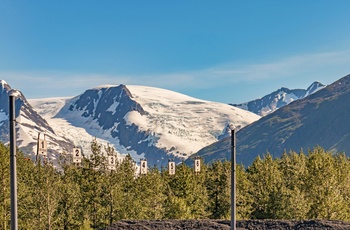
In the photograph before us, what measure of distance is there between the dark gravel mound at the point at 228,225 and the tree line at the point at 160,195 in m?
15.5

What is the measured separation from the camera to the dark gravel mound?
47.4m

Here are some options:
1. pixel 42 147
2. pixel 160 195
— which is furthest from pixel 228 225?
pixel 160 195

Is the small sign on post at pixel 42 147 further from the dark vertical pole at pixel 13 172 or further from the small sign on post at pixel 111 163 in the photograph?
the dark vertical pole at pixel 13 172

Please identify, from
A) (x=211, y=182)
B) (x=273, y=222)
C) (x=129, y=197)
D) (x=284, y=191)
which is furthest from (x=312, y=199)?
(x=273, y=222)

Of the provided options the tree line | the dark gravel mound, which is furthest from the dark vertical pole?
the tree line

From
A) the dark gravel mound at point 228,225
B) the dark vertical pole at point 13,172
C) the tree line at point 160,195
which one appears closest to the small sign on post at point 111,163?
the tree line at point 160,195

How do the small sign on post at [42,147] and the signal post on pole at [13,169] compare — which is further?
the small sign on post at [42,147]

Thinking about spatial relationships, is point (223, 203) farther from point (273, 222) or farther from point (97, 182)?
point (273, 222)

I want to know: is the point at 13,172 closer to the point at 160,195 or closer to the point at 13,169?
the point at 13,169

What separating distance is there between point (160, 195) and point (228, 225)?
31.7 meters

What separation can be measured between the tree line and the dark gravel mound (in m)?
15.5

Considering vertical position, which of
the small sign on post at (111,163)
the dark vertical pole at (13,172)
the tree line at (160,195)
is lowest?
the tree line at (160,195)

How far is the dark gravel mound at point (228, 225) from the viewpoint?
47.4 meters

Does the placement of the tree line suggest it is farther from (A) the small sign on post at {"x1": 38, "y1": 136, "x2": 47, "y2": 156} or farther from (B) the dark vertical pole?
(B) the dark vertical pole
